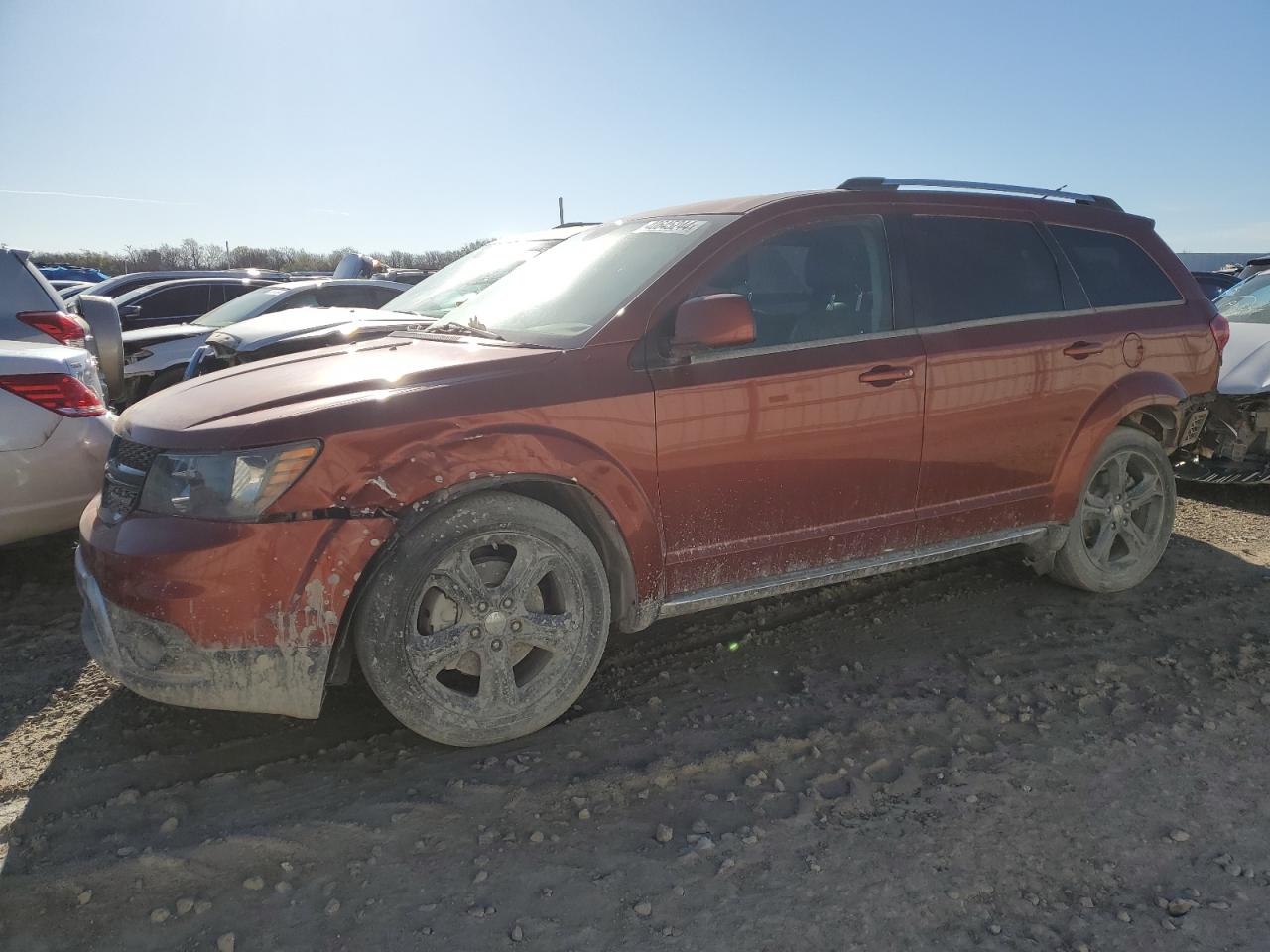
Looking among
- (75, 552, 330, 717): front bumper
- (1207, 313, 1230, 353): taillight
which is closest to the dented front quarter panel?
(75, 552, 330, 717): front bumper

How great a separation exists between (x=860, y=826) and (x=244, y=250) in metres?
68.7

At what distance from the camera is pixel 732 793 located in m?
2.79

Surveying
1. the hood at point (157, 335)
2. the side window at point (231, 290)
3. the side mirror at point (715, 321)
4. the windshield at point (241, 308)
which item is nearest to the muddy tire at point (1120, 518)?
the side mirror at point (715, 321)

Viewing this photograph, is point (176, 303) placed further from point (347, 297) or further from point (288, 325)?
point (288, 325)

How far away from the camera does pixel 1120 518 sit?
4.49 m

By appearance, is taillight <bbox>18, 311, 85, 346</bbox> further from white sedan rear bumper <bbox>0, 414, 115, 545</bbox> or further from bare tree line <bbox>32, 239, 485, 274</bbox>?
bare tree line <bbox>32, 239, 485, 274</bbox>

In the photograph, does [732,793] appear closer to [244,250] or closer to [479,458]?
[479,458]

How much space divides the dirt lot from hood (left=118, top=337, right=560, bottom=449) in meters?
1.08

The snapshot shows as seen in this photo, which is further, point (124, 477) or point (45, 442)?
point (45, 442)

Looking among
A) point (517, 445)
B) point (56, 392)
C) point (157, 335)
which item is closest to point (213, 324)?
point (157, 335)

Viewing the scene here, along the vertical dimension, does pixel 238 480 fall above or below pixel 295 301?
below

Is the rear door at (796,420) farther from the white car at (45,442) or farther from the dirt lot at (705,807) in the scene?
the white car at (45,442)

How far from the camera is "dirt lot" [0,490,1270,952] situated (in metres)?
2.26

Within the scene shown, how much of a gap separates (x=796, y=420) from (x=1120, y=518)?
214cm
